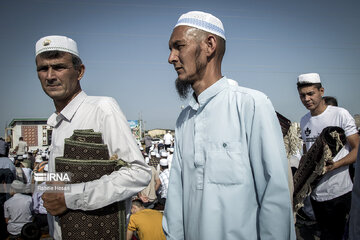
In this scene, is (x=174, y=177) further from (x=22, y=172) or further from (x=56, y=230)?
(x=22, y=172)

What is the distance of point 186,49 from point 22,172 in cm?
988

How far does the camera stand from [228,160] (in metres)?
1.53

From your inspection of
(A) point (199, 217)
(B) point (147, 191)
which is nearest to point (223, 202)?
(A) point (199, 217)

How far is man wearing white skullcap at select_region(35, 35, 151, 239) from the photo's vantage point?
1624mm

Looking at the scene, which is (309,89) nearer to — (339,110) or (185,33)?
(339,110)

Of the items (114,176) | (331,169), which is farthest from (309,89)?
(114,176)

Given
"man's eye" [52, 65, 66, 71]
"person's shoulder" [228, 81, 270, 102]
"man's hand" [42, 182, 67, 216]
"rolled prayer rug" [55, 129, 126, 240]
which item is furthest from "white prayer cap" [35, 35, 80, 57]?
"person's shoulder" [228, 81, 270, 102]

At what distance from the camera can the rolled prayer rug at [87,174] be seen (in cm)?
161

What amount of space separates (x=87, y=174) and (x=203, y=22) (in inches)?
46.2

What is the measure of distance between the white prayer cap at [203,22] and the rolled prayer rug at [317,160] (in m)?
2.19

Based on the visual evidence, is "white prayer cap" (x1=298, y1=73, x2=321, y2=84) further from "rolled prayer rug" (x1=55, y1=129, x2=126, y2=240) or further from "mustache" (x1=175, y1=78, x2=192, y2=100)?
"rolled prayer rug" (x1=55, y1=129, x2=126, y2=240)

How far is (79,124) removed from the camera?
1945mm

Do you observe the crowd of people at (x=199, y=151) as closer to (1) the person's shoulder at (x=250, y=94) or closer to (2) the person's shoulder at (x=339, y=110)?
(1) the person's shoulder at (x=250, y=94)

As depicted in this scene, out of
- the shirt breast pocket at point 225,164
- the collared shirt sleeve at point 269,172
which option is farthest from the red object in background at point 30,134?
the collared shirt sleeve at point 269,172
